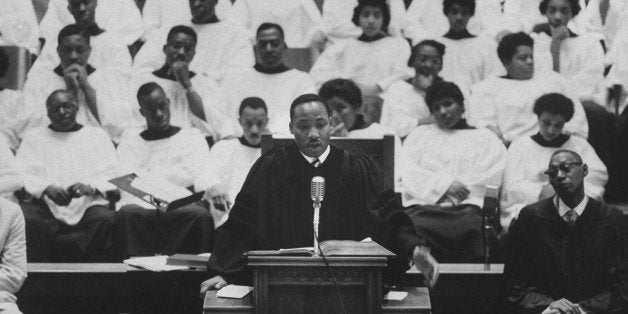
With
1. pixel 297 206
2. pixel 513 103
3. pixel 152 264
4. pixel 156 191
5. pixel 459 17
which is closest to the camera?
pixel 297 206

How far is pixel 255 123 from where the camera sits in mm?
7836

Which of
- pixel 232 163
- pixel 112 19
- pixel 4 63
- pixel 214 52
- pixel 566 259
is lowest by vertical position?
pixel 566 259

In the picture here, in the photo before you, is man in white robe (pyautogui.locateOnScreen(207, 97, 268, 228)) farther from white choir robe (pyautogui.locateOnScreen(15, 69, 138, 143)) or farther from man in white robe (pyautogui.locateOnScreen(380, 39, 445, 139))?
man in white robe (pyautogui.locateOnScreen(380, 39, 445, 139))

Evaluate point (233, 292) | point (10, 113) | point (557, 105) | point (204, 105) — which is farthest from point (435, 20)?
point (233, 292)

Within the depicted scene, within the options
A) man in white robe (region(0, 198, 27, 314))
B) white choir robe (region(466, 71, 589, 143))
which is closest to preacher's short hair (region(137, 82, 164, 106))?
white choir robe (region(466, 71, 589, 143))

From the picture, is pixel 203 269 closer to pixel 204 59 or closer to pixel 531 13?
pixel 204 59

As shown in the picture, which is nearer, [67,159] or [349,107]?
[349,107]

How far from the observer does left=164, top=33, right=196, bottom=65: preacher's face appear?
848 centimetres

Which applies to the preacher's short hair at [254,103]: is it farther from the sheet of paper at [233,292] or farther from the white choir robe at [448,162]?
the sheet of paper at [233,292]

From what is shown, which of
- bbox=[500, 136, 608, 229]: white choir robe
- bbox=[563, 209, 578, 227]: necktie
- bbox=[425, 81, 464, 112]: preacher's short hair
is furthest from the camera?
bbox=[425, 81, 464, 112]: preacher's short hair

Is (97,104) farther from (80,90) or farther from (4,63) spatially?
(4,63)

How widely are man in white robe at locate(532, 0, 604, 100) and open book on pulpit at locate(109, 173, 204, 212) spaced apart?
11.1ft

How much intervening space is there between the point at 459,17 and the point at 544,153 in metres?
1.49

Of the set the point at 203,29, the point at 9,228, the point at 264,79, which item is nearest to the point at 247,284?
the point at 9,228
